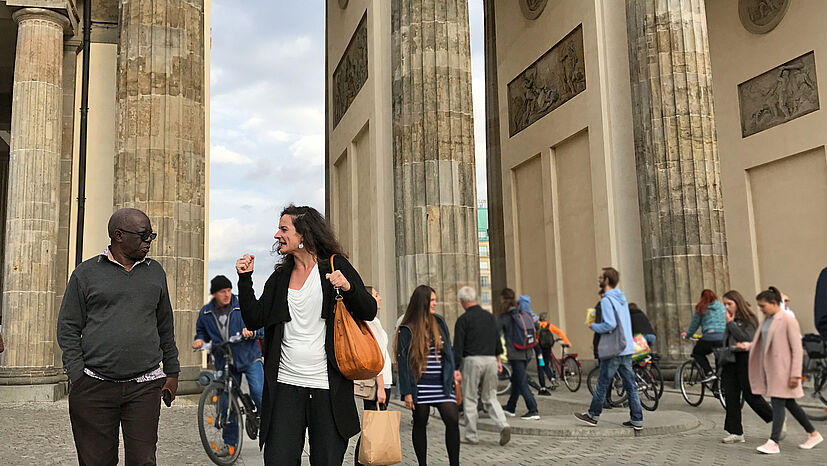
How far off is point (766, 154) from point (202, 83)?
13.3m

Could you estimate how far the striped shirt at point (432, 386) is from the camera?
230 inches

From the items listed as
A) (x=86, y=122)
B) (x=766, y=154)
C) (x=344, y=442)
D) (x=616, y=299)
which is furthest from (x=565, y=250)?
(x=344, y=442)

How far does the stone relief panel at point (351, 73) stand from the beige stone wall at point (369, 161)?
23 cm

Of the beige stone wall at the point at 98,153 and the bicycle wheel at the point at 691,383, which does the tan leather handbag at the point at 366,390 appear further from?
the beige stone wall at the point at 98,153

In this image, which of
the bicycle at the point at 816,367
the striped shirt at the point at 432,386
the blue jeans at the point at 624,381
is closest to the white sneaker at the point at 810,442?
the blue jeans at the point at 624,381

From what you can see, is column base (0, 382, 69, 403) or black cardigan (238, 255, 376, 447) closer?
black cardigan (238, 255, 376, 447)

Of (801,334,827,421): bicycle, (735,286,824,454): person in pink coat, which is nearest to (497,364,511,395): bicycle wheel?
(801,334,827,421): bicycle

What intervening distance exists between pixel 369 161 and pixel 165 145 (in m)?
5.92

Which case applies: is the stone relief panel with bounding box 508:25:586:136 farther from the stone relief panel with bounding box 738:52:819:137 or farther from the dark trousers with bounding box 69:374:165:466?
the dark trousers with bounding box 69:374:165:466

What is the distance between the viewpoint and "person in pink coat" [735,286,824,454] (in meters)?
6.93

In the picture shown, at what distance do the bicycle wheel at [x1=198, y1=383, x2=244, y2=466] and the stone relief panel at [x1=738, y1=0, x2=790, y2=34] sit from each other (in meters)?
16.4

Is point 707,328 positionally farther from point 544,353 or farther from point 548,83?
point 548,83

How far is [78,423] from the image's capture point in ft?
11.4

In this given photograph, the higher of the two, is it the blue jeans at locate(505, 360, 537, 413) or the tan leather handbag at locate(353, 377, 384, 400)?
the tan leather handbag at locate(353, 377, 384, 400)
